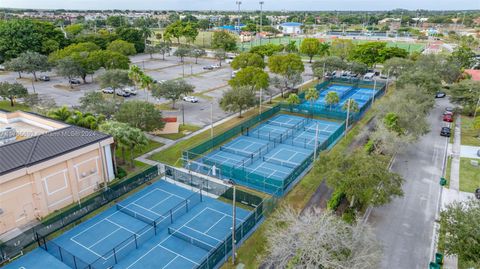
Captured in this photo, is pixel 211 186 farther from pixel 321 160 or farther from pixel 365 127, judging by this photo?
pixel 365 127

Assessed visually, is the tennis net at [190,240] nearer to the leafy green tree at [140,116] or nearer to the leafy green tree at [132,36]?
the leafy green tree at [140,116]

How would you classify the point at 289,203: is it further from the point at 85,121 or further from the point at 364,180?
the point at 85,121

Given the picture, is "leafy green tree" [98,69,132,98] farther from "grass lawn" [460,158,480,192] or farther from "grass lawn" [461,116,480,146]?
"grass lawn" [461,116,480,146]

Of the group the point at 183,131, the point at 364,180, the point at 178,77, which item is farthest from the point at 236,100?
the point at 178,77

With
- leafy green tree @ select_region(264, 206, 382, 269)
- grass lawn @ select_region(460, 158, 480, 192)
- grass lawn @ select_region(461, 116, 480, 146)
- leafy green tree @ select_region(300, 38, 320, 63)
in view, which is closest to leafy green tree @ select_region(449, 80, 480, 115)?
grass lawn @ select_region(461, 116, 480, 146)

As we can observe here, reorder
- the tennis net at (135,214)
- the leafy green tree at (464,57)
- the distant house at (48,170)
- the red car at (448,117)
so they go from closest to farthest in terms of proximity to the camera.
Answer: the distant house at (48,170)
the tennis net at (135,214)
the red car at (448,117)
the leafy green tree at (464,57)

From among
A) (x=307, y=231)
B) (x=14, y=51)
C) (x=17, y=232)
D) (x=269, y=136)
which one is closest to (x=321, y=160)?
(x=307, y=231)

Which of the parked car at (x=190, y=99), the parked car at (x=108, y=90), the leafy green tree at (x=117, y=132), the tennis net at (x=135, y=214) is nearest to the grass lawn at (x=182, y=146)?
the leafy green tree at (x=117, y=132)
